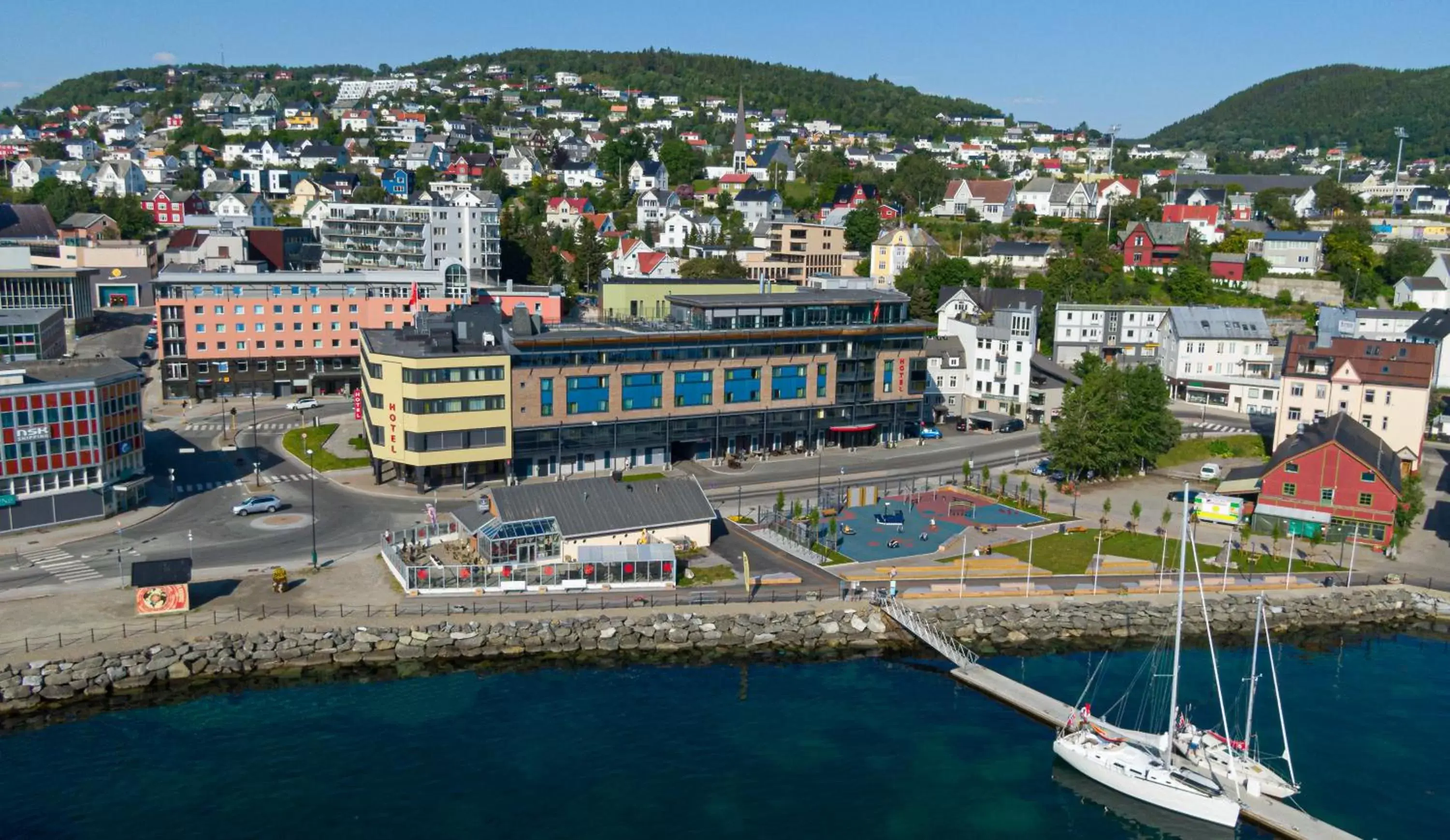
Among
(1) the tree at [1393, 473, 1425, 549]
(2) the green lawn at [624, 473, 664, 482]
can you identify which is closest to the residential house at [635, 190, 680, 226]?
(2) the green lawn at [624, 473, 664, 482]

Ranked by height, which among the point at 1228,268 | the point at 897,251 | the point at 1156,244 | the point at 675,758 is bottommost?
the point at 675,758

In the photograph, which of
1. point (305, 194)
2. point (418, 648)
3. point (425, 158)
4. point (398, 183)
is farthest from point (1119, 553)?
point (425, 158)

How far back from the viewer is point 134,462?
49438mm

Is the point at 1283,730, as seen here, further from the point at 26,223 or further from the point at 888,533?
the point at 26,223

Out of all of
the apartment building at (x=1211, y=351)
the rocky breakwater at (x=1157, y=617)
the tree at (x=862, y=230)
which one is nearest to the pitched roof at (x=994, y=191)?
the tree at (x=862, y=230)

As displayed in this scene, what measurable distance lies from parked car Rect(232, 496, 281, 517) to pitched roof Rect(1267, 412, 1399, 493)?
44058 millimetres

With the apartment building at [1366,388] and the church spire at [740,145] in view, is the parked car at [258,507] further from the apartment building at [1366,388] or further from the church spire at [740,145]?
the church spire at [740,145]

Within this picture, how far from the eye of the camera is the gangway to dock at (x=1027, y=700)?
28.5 m

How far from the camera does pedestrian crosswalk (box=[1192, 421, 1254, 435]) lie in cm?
6744

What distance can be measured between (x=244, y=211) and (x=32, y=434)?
99.7m

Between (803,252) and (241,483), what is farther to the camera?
(803,252)

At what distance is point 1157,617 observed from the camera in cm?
4097

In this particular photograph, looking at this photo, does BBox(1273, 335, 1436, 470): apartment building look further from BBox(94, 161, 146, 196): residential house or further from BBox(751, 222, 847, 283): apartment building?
BBox(94, 161, 146, 196): residential house

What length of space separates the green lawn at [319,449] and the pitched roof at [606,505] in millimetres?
15959
